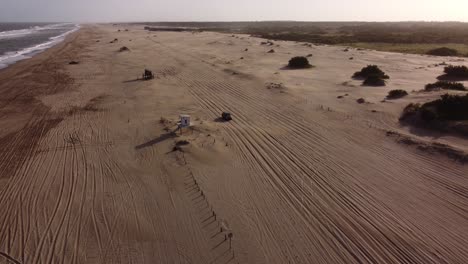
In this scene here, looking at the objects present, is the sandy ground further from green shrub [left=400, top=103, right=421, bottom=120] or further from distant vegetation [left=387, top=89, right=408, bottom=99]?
distant vegetation [left=387, top=89, right=408, bottom=99]

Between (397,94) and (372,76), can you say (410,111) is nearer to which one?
(397,94)

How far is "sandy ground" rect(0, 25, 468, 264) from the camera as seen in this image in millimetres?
7016

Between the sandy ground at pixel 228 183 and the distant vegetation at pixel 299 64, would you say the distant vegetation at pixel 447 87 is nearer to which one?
the sandy ground at pixel 228 183

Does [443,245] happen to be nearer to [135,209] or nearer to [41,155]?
[135,209]

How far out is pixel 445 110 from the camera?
13.2 metres

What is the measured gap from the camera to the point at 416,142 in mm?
11500

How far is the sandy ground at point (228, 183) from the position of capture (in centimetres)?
702

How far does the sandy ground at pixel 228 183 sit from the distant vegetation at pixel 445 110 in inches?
42.3

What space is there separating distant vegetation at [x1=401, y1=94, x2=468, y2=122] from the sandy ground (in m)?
1.07

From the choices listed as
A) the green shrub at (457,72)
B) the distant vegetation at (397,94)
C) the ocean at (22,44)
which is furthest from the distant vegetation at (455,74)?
the ocean at (22,44)

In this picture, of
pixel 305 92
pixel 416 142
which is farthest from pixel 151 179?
pixel 305 92

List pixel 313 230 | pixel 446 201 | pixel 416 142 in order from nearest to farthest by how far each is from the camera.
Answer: pixel 313 230
pixel 446 201
pixel 416 142

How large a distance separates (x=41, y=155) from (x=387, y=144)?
12.4m

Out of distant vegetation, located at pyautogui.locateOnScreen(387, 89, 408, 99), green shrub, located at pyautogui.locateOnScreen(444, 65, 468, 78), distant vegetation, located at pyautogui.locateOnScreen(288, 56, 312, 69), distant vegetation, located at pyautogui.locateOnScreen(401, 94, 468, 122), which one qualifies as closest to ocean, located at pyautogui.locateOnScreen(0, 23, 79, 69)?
distant vegetation, located at pyautogui.locateOnScreen(288, 56, 312, 69)
